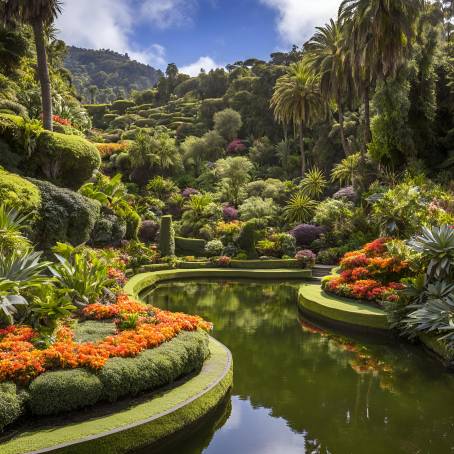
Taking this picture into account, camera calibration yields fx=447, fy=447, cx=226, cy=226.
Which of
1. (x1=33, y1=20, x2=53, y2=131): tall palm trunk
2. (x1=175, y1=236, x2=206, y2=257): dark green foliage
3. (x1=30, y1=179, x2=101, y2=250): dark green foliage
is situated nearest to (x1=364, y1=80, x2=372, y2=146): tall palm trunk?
(x1=175, y1=236, x2=206, y2=257): dark green foliage

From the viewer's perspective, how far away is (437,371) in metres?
11.1

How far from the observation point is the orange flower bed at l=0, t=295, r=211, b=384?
7305mm

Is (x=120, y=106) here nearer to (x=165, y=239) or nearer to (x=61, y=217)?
(x=165, y=239)

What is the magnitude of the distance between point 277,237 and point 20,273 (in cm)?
1997

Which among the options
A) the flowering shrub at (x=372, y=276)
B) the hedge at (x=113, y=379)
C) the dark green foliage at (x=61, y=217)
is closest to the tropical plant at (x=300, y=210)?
the flowering shrub at (x=372, y=276)

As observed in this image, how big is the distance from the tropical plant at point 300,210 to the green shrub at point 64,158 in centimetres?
1691

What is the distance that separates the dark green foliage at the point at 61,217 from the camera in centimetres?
1427

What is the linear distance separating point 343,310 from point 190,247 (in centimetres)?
1618

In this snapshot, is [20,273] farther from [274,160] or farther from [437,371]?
[274,160]

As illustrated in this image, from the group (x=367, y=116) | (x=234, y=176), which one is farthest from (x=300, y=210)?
(x=234, y=176)

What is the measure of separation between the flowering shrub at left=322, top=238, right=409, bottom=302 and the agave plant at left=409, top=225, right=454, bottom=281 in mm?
2411

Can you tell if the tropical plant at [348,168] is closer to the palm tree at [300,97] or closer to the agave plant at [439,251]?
the palm tree at [300,97]

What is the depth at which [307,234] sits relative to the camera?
29.2m

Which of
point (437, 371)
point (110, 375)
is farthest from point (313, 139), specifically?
point (110, 375)
